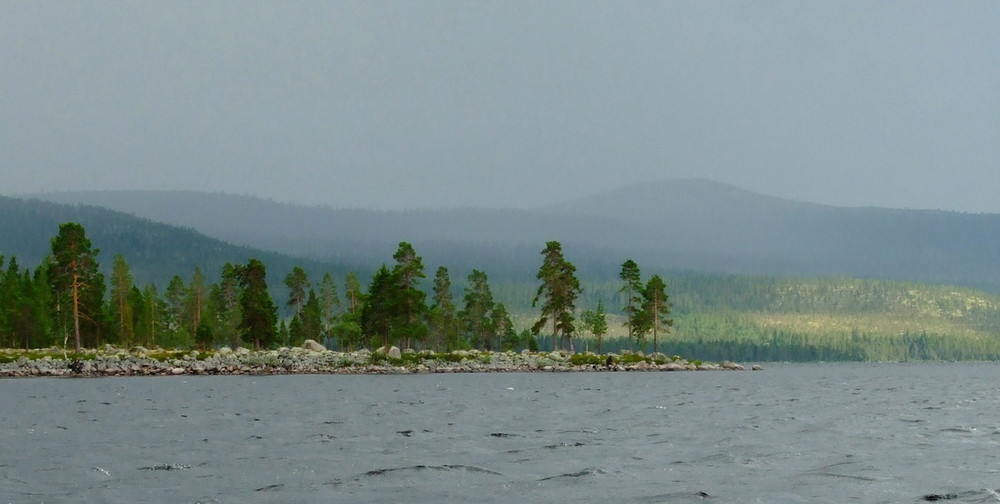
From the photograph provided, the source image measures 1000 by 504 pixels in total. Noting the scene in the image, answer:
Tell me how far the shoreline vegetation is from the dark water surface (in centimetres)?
5025

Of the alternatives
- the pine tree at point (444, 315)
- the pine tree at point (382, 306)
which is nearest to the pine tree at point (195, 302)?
the pine tree at point (444, 315)

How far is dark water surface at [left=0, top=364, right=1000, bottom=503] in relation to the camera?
70.3ft

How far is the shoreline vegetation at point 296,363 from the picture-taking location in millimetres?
101562

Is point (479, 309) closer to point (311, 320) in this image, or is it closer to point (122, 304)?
point (311, 320)

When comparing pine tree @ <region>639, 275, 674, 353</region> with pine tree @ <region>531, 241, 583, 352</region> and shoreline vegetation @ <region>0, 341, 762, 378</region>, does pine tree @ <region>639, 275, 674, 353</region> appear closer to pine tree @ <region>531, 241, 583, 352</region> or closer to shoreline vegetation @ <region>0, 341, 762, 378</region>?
shoreline vegetation @ <region>0, 341, 762, 378</region>

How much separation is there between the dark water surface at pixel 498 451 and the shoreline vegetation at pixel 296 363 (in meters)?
50.3

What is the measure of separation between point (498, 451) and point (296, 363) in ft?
280

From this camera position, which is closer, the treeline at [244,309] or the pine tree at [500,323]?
the treeline at [244,309]

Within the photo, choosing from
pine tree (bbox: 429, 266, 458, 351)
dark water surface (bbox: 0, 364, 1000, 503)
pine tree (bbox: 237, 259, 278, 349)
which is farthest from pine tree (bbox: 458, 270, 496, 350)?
dark water surface (bbox: 0, 364, 1000, 503)

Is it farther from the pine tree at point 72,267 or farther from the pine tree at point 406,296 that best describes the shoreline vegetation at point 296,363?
the pine tree at point 72,267

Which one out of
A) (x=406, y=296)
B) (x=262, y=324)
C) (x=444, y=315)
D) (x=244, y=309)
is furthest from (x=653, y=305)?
(x=244, y=309)

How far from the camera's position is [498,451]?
2878cm

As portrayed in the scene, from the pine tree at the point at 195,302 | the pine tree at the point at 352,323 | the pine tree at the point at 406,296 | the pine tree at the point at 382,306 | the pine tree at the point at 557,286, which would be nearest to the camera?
the pine tree at the point at 406,296

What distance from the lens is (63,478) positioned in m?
23.7
